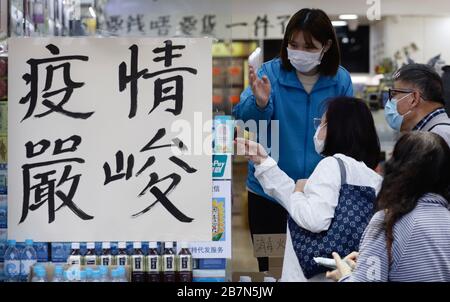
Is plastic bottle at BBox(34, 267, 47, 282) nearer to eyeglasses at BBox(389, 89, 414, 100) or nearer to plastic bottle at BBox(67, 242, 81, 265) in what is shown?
plastic bottle at BBox(67, 242, 81, 265)

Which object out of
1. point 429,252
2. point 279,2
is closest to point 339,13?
point 279,2

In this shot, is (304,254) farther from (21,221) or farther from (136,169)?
(21,221)

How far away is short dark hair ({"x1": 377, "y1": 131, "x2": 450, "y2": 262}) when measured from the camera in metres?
2.43

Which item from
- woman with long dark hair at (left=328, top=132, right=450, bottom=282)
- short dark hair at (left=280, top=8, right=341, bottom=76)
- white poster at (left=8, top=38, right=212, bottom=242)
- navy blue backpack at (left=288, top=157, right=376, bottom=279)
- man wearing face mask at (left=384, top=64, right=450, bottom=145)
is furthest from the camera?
man wearing face mask at (left=384, top=64, right=450, bottom=145)

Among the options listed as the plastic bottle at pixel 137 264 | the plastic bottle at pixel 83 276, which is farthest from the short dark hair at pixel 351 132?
the plastic bottle at pixel 83 276

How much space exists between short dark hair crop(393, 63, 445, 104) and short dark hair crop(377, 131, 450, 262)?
1159mm

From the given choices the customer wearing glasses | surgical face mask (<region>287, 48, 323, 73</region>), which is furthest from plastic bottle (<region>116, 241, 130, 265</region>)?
surgical face mask (<region>287, 48, 323, 73</region>)

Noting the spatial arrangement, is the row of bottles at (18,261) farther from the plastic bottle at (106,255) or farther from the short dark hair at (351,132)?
the short dark hair at (351,132)

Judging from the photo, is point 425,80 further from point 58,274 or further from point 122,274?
point 58,274

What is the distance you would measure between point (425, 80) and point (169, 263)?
1.48 metres

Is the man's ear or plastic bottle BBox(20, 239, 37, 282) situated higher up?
the man's ear

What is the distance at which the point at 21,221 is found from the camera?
118 inches

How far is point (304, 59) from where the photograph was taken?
11.5 ft
